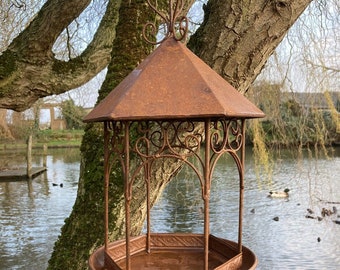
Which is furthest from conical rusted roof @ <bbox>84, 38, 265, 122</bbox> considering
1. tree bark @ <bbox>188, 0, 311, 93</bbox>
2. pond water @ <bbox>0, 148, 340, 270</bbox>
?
pond water @ <bbox>0, 148, 340, 270</bbox>

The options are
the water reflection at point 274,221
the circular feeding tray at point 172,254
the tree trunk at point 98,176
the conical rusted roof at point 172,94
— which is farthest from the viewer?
the water reflection at point 274,221

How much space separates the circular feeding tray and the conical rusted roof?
0.50 metres

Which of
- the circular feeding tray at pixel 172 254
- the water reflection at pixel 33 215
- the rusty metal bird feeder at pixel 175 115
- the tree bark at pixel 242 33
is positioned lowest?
the water reflection at pixel 33 215

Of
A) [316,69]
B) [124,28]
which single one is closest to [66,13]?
[124,28]

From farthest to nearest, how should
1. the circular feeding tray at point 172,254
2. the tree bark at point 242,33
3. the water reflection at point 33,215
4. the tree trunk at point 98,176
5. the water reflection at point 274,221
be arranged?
the water reflection at point 33,215 < the water reflection at point 274,221 < the tree trunk at point 98,176 < the tree bark at point 242,33 < the circular feeding tray at point 172,254

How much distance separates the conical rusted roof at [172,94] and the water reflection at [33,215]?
560cm

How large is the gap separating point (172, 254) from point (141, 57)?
1234 millimetres

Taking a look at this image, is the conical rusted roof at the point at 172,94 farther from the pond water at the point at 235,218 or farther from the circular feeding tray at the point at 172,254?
the pond water at the point at 235,218

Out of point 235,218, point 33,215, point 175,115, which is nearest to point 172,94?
point 175,115

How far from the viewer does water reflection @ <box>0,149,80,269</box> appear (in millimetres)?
6594

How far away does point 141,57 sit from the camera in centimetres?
244

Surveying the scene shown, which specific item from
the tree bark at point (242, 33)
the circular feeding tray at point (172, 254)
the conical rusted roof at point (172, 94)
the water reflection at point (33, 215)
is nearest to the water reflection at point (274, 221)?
the water reflection at point (33, 215)

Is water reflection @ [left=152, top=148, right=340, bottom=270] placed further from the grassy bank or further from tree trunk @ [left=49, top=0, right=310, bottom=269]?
the grassy bank

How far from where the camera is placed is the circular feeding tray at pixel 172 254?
143 centimetres
